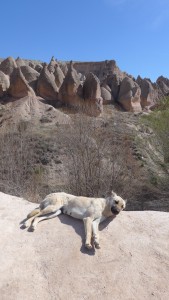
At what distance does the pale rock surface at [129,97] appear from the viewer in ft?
116

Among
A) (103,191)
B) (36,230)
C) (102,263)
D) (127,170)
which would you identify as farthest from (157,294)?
(127,170)

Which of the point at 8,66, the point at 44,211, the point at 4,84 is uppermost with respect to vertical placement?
the point at 8,66

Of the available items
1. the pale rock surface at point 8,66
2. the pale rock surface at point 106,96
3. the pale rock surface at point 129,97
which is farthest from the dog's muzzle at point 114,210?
the pale rock surface at point 8,66

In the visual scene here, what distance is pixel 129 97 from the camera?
3531cm

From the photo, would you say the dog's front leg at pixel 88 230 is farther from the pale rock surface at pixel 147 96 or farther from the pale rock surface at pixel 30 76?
the pale rock surface at pixel 147 96

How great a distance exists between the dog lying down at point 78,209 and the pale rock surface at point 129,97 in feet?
101

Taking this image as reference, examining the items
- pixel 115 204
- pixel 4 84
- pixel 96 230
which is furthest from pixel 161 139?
pixel 4 84

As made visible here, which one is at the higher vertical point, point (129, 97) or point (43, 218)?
point (129, 97)

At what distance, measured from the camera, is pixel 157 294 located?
3.80 metres

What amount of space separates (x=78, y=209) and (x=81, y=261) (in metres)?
0.87

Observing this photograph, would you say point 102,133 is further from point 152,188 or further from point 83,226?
point 83,226

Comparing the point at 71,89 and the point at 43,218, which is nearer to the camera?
the point at 43,218

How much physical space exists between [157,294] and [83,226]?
1.25 metres

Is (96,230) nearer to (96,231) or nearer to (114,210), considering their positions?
(96,231)
